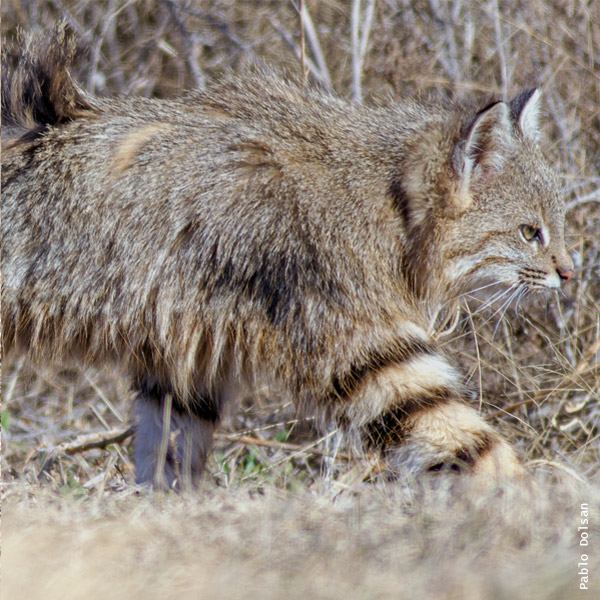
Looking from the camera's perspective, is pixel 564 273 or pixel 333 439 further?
pixel 333 439

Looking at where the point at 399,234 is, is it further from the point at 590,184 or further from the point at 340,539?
the point at 590,184

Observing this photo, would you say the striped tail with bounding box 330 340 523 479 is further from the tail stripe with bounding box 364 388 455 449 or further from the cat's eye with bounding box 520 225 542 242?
the cat's eye with bounding box 520 225 542 242

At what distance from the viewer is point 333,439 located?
15.8 ft

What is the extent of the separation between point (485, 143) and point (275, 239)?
3.06ft

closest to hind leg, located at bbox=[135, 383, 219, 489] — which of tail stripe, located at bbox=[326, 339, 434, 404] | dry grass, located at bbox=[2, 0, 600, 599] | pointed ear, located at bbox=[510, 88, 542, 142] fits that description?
dry grass, located at bbox=[2, 0, 600, 599]

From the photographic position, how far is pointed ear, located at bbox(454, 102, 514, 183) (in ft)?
12.0

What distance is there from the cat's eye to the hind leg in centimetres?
151

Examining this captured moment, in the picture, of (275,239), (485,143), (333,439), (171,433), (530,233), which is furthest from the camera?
(333,439)

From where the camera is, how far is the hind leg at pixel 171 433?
4133mm

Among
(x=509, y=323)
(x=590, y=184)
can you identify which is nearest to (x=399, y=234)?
(x=509, y=323)

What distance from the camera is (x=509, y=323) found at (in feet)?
17.7

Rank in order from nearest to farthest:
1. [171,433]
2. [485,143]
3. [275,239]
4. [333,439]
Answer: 1. [275,239]
2. [485,143]
3. [171,433]
4. [333,439]

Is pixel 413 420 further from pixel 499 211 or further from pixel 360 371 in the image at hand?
pixel 499 211

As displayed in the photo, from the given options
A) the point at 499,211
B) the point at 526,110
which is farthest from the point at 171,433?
the point at 526,110
